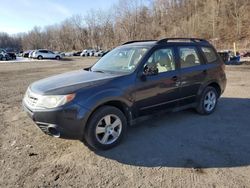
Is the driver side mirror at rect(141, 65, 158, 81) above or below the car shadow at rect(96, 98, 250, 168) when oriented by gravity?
above

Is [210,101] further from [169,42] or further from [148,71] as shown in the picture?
[148,71]

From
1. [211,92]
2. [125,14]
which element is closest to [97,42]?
[125,14]

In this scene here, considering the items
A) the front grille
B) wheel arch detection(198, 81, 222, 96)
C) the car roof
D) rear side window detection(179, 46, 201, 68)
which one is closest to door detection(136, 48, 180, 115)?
the car roof

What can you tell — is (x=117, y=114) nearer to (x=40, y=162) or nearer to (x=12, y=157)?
(x=40, y=162)

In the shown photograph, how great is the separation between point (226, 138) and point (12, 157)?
3608mm

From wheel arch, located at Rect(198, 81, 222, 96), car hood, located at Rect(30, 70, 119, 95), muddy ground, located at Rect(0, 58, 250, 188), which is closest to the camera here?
muddy ground, located at Rect(0, 58, 250, 188)

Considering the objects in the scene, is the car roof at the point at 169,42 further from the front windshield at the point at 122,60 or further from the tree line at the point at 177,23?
the tree line at the point at 177,23

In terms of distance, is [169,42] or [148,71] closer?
[148,71]

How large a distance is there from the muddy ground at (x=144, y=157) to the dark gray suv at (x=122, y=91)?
1.27 feet

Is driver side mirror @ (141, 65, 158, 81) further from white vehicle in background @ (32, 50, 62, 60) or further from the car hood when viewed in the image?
white vehicle in background @ (32, 50, 62, 60)

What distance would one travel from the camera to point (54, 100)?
13.0 ft

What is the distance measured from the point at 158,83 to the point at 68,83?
1626mm

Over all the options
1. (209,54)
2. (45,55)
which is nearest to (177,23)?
(45,55)

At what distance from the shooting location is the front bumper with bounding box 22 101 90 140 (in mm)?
3904
